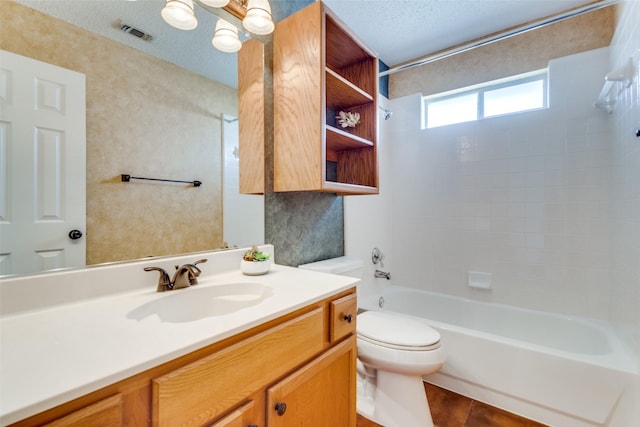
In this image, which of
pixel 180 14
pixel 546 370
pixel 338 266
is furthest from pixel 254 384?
pixel 546 370

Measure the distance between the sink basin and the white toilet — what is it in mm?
527

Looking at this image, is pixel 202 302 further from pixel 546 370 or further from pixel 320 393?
pixel 546 370

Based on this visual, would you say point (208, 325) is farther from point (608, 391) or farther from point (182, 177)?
point (608, 391)

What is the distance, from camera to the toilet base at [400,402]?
136cm

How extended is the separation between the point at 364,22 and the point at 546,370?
2389mm

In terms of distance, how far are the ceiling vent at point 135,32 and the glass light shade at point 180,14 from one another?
112 millimetres

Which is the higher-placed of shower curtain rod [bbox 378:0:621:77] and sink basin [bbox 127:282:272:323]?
shower curtain rod [bbox 378:0:621:77]

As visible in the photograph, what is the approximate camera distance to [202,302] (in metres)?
0.98

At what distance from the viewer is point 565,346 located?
1810mm

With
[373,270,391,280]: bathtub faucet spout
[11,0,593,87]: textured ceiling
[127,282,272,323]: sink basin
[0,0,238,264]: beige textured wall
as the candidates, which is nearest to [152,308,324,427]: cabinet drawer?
[127,282,272,323]: sink basin

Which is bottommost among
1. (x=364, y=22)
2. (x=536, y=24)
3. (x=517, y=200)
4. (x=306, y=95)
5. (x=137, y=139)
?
(x=517, y=200)

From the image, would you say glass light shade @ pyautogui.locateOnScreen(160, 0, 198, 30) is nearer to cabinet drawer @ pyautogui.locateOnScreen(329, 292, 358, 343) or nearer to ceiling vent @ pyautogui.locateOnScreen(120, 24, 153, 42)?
ceiling vent @ pyautogui.locateOnScreen(120, 24, 153, 42)

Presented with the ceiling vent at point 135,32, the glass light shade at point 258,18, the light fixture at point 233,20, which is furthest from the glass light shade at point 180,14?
the glass light shade at point 258,18

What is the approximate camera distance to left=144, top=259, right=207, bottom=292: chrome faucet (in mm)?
944
